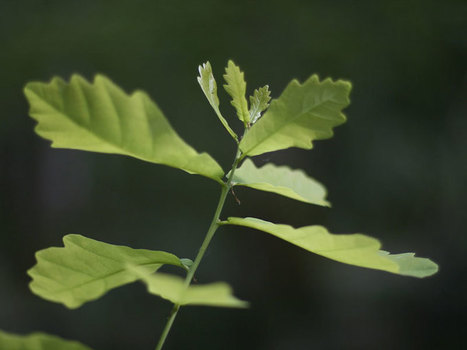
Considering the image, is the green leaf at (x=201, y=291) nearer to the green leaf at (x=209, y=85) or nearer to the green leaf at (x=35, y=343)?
the green leaf at (x=35, y=343)

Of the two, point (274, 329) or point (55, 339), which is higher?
point (274, 329)

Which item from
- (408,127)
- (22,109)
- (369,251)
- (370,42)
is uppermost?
(370,42)

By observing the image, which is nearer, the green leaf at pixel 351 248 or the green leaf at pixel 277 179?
the green leaf at pixel 351 248

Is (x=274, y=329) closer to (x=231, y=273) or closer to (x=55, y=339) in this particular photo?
(x=231, y=273)

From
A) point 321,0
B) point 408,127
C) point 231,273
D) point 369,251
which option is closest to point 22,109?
point 231,273

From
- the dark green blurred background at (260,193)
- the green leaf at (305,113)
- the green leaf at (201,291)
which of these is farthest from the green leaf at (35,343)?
the dark green blurred background at (260,193)

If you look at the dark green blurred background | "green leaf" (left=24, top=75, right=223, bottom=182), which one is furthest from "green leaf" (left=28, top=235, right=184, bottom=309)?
the dark green blurred background
